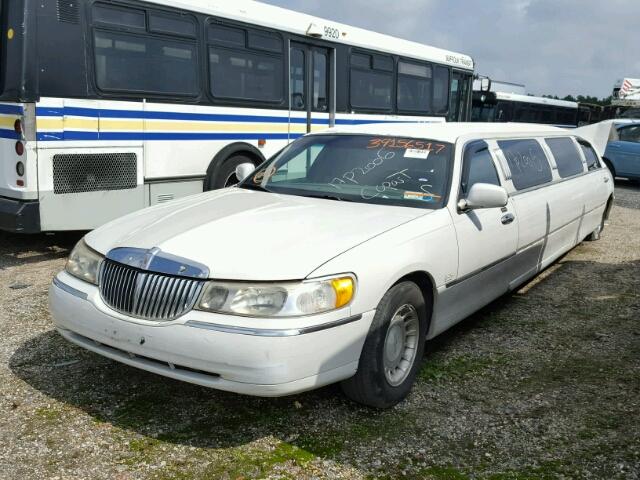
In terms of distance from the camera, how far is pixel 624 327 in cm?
523

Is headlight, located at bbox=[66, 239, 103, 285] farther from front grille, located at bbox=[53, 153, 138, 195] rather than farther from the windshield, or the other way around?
front grille, located at bbox=[53, 153, 138, 195]

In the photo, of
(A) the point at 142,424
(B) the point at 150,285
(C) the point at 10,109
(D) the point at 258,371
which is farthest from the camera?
(C) the point at 10,109

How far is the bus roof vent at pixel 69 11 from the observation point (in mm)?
6422

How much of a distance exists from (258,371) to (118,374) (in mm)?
1445

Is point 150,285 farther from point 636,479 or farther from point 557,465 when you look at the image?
point 636,479

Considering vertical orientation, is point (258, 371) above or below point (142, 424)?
above

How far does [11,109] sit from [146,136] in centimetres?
147

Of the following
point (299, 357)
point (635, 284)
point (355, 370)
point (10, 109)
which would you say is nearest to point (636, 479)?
point (355, 370)

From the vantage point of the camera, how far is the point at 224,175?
836 cm

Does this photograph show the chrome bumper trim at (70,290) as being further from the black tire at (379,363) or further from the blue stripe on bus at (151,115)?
the blue stripe on bus at (151,115)

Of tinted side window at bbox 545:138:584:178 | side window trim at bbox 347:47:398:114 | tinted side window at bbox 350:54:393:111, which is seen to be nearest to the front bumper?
tinted side window at bbox 545:138:584:178

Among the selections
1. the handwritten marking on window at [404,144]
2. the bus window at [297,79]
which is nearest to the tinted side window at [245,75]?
the bus window at [297,79]

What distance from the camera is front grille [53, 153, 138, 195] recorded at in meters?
6.56

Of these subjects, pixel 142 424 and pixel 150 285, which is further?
pixel 142 424
